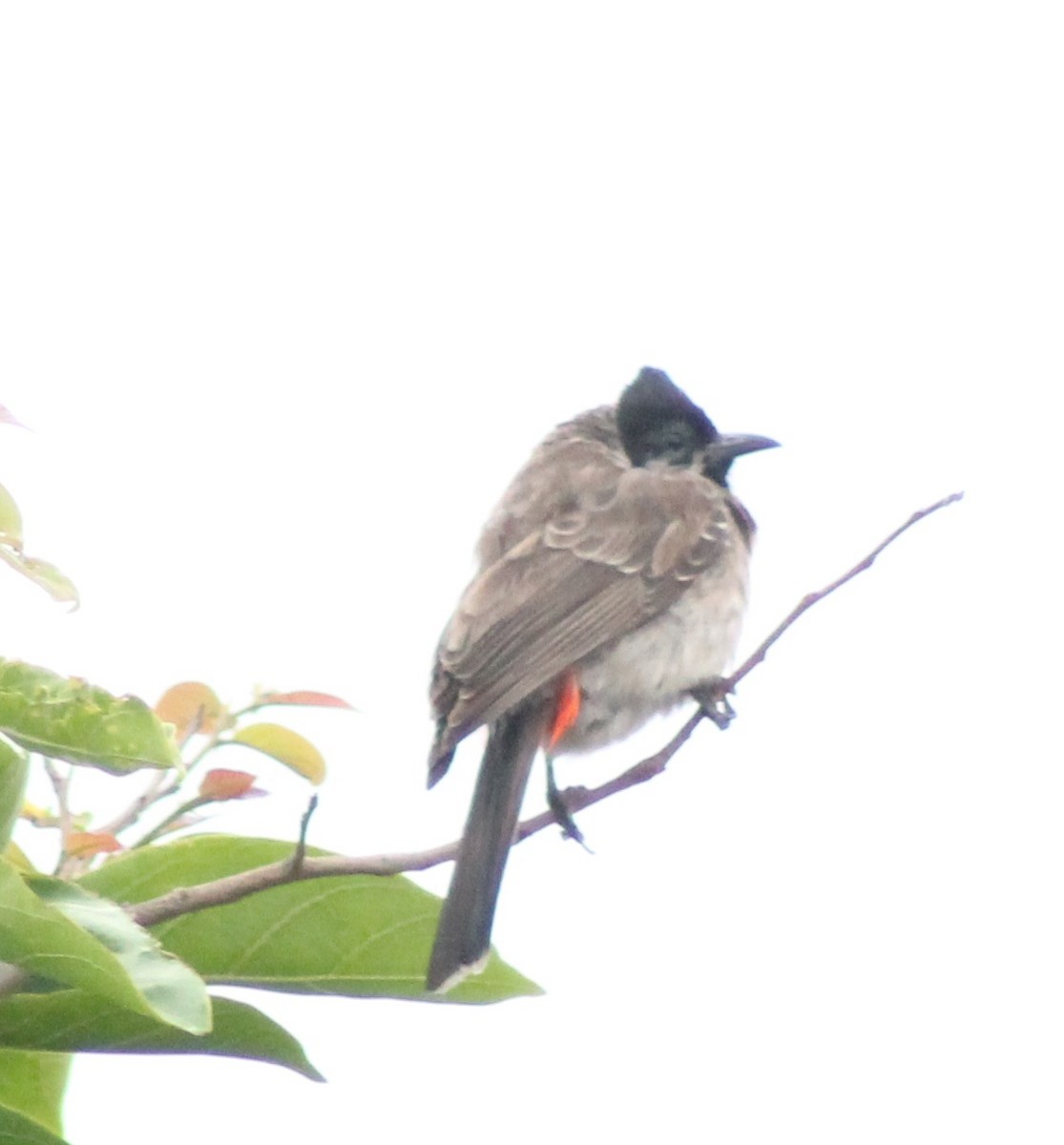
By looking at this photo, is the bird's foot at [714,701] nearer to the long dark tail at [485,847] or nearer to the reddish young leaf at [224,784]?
the long dark tail at [485,847]

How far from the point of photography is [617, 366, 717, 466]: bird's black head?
4590 millimetres

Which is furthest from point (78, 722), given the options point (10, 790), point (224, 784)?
point (224, 784)

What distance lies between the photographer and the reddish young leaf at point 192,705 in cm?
224

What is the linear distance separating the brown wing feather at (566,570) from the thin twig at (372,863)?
27.6 inches

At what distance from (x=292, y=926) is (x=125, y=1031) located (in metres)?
0.22

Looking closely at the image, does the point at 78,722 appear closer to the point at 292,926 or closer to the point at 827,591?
the point at 292,926

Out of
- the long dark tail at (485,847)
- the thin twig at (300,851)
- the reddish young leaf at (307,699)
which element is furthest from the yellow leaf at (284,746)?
the thin twig at (300,851)

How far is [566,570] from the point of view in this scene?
12.7ft

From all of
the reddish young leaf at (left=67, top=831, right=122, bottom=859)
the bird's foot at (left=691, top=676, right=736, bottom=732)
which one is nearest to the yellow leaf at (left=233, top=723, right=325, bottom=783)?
the reddish young leaf at (left=67, top=831, right=122, bottom=859)

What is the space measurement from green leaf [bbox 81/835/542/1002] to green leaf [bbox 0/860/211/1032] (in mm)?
282

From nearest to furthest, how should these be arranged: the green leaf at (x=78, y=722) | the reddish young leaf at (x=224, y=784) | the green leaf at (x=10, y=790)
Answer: the green leaf at (x=10, y=790), the green leaf at (x=78, y=722), the reddish young leaf at (x=224, y=784)

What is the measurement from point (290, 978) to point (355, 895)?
0.11 meters

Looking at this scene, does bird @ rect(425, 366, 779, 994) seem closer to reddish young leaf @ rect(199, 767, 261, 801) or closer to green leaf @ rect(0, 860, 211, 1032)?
reddish young leaf @ rect(199, 767, 261, 801)

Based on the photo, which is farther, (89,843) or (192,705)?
(192,705)
